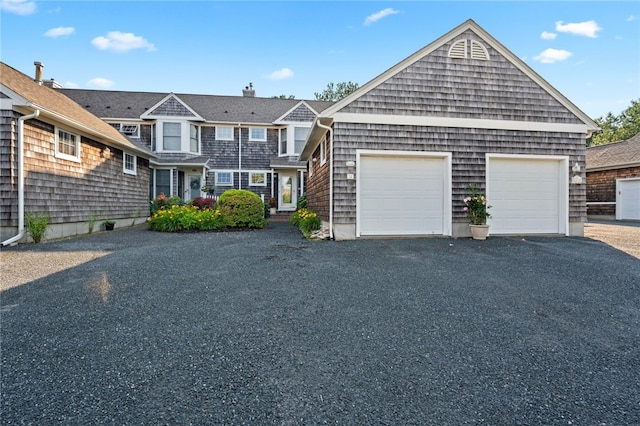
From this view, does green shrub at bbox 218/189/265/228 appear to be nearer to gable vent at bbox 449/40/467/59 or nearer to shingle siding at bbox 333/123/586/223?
shingle siding at bbox 333/123/586/223

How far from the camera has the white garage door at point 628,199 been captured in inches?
574

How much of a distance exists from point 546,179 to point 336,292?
7.94 m

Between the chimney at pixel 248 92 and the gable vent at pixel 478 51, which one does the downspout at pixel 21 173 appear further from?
the chimney at pixel 248 92

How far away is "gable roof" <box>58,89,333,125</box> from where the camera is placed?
16.9 m

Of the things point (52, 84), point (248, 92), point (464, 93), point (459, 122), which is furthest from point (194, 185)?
point (464, 93)

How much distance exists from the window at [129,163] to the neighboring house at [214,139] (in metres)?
3.14

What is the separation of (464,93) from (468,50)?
1156 millimetres

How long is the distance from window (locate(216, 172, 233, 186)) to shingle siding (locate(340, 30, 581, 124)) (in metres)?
11.2

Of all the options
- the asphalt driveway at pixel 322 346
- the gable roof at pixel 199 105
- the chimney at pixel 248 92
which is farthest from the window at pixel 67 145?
the chimney at pixel 248 92

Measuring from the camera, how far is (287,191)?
17.8m

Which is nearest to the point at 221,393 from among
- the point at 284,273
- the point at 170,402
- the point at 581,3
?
the point at 170,402

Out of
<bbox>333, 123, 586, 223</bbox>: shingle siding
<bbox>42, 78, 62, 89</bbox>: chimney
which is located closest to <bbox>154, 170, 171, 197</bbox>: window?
<bbox>42, 78, 62, 89</bbox>: chimney

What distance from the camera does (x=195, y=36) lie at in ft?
37.9

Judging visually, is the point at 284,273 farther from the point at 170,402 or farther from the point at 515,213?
the point at 515,213
